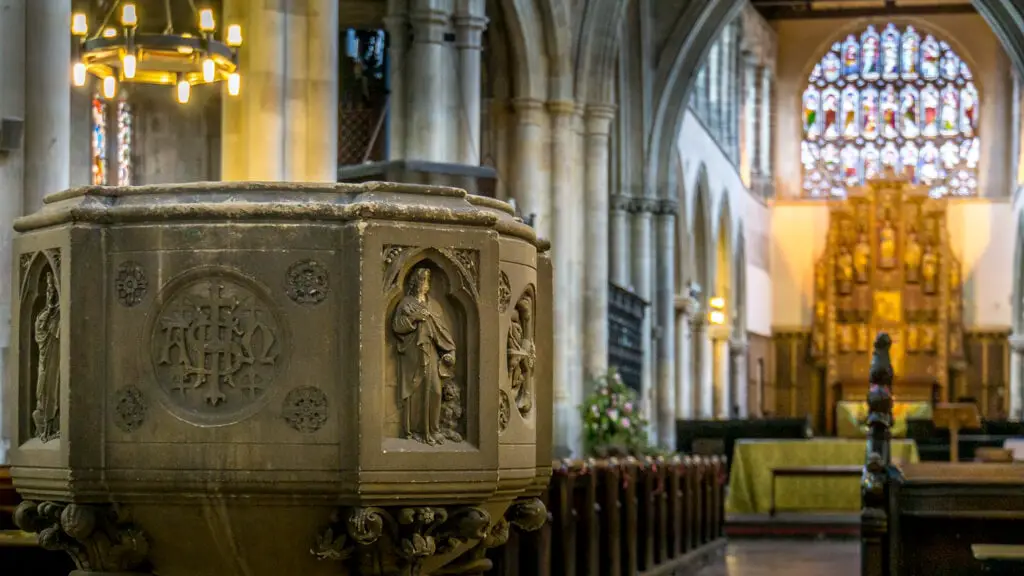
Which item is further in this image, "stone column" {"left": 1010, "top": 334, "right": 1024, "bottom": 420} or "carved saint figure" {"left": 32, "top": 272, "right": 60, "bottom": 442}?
"stone column" {"left": 1010, "top": 334, "right": 1024, "bottom": 420}

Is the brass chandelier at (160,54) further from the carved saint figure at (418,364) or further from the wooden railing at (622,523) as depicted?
the carved saint figure at (418,364)

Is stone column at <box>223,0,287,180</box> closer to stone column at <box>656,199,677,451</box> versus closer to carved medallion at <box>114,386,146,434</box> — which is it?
carved medallion at <box>114,386,146,434</box>

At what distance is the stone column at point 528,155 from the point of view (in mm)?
22359

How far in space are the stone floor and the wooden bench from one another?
161cm

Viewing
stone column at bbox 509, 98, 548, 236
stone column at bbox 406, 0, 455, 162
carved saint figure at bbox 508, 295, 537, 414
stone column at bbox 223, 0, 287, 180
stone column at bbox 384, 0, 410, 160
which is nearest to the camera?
carved saint figure at bbox 508, 295, 537, 414

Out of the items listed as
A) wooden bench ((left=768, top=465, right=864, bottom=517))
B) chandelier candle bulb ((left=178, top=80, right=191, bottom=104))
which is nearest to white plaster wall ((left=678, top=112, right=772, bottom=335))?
wooden bench ((left=768, top=465, right=864, bottom=517))

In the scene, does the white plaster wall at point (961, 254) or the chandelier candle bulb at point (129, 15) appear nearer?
the chandelier candle bulb at point (129, 15)

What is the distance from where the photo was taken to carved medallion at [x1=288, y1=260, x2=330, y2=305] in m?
4.23

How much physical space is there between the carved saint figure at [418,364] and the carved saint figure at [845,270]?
133 ft

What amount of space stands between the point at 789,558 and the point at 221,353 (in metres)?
12.2

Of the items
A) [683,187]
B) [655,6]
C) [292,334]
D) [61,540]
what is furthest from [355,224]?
[683,187]

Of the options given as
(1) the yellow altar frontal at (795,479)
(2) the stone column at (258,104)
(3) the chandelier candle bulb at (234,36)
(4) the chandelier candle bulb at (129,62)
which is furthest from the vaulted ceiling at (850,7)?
(4) the chandelier candle bulb at (129,62)

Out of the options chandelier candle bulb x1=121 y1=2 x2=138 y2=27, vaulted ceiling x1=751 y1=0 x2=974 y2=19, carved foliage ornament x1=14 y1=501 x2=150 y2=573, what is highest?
vaulted ceiling x1=751 y1=0 x2=974 y2=19

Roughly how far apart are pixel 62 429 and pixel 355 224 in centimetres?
83
